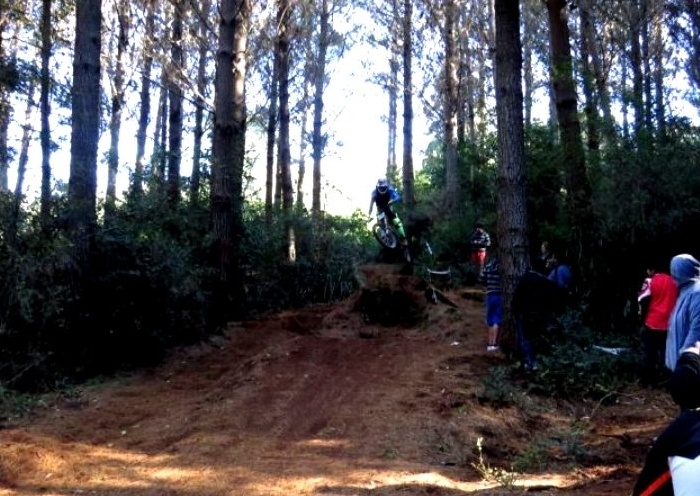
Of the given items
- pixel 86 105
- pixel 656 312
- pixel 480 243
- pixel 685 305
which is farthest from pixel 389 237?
pixel 685 305

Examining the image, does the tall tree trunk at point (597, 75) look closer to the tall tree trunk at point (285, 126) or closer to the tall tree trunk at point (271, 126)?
the tall tree trunk at point (285, 126)

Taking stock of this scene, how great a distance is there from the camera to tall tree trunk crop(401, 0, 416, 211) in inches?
1000

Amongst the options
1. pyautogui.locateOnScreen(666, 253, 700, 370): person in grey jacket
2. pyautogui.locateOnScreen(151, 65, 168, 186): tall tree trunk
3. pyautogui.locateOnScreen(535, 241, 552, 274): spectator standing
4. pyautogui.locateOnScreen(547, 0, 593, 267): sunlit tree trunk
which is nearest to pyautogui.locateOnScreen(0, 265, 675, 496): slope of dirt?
pyautogui.locateOnScreen(666, 253, 700, 370): person in grey jacket

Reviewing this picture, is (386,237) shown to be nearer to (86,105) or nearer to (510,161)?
(510,161)

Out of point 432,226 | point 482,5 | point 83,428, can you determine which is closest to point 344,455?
point 83,428

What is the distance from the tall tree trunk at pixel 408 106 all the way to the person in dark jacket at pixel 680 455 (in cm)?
2135

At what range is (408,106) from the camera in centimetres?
2570

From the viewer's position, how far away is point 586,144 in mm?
15602

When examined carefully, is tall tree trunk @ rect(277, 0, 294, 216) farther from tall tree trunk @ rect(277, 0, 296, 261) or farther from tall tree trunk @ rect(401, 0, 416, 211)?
tall tree trunk @ rect(401, 0, 416, 211)

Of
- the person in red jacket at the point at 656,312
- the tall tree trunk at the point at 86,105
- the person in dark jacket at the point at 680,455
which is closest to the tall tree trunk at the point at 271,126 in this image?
the tall tree trunk at the point at 86,105

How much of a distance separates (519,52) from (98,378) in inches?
311

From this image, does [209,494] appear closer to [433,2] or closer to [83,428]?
[83,428]

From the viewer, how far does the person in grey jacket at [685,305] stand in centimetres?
612

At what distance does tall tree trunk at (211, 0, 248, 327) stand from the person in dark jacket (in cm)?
1233
